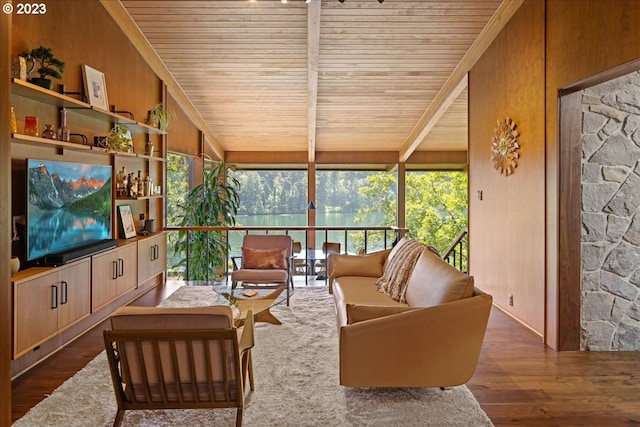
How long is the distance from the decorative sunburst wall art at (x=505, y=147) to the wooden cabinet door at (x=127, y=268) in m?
4.12

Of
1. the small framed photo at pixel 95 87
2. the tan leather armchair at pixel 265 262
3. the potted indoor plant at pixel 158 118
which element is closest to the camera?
the small framed photo at pixel 95 87

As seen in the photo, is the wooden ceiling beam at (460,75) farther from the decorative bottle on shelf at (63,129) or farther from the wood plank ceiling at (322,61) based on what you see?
the decorative bottle on shelf at (63,129)

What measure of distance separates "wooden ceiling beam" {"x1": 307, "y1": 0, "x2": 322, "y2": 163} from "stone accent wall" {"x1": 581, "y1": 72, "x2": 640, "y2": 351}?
2.84 meters

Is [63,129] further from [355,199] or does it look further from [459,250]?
[355,199]

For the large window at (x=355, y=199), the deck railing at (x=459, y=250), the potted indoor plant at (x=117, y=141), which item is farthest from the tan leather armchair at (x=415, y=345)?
the large window at (x=355, y=199)

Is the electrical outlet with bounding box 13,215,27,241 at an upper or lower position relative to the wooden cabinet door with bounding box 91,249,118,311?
upper

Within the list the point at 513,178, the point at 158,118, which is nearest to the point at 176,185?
the point at 158,118

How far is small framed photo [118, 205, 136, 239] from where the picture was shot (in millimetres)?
5609

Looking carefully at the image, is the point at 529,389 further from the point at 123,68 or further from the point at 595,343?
the point at 123,68

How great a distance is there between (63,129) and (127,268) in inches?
65.2

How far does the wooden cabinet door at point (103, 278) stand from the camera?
14.2 ft

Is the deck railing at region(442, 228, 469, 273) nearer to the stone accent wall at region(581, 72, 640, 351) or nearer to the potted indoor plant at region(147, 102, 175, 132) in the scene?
the stone accent wall at region(581, 72, 640, 351)

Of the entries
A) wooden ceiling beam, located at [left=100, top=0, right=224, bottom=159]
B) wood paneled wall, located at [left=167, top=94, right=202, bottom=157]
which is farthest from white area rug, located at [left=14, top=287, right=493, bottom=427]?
wood paneled wall, located at [left=167, top=94, right=202, bottom=157]

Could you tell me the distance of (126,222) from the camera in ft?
18.8
